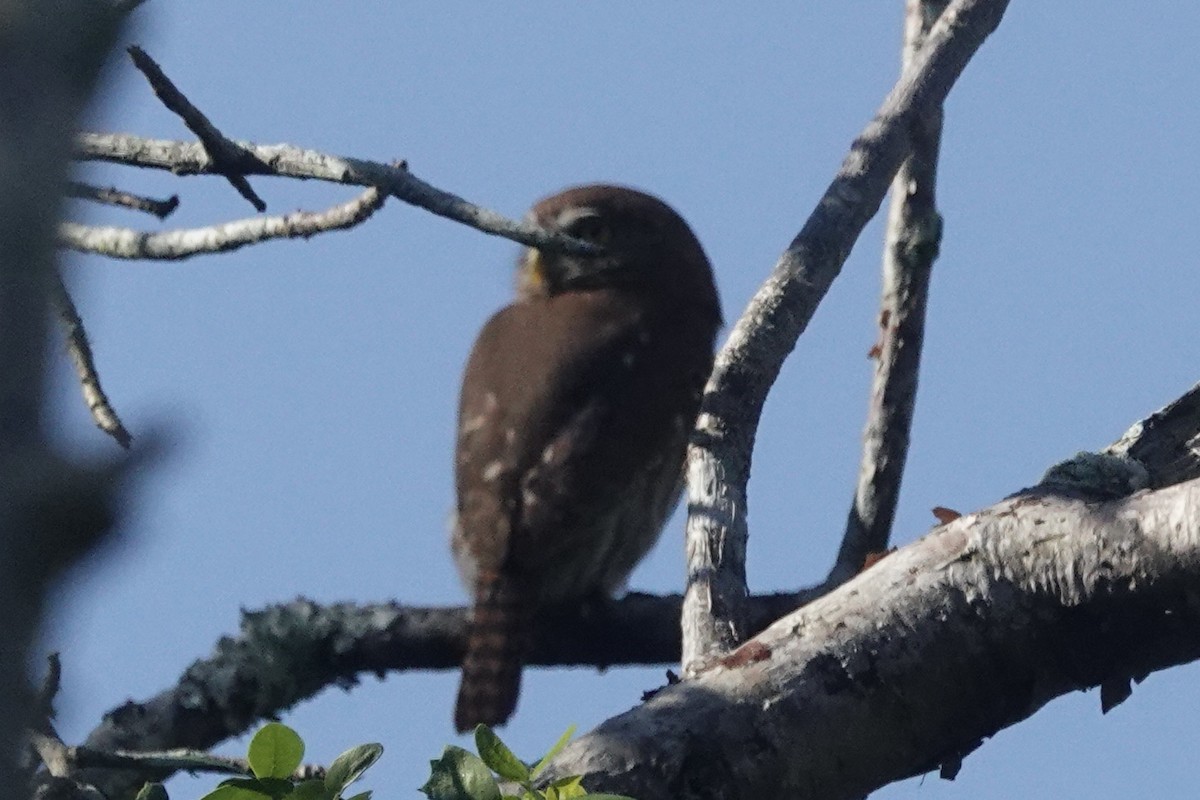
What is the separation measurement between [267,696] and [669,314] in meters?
2.34

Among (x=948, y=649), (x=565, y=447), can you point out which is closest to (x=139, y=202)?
(x=948, y=649)

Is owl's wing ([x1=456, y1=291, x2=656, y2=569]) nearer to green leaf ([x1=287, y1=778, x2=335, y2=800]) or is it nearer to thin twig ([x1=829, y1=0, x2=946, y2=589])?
thin twig ([x1=829, y1=0, x2=946, y2=589])

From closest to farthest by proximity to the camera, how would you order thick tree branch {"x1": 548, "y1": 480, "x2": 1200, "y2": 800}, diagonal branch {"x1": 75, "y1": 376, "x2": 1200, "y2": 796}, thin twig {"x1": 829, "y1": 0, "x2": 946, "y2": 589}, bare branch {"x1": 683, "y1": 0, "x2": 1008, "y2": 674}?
thick tree branch {"x1": 548, "y1": 480, "x2": 1200, "y2": 800}
bare branch {"x1": 683, "y1": 0, "x2": 1008, "y2": 674}
diagonal branch {"x1": 75, "y1": 376, "x2": 1200, "y2": 796}
thin twig {"x1": 829, "y1": 0, "x2": 946, "y2": 589}

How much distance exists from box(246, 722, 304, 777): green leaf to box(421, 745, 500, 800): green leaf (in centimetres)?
19

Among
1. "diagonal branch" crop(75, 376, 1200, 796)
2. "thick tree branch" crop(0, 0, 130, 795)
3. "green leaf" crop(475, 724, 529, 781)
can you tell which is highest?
"diagonal branch" crop(75, 376, 1200, 796)

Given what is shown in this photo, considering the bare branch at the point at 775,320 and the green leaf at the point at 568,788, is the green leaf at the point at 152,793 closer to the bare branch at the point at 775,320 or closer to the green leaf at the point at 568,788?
the green leaf at the point at 568,788

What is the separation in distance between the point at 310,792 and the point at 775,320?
1.96 metres

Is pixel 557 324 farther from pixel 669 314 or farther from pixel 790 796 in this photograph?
pixel 790 796

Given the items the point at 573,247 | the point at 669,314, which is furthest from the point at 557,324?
the point at 573,247

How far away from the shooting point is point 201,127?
2.87 m

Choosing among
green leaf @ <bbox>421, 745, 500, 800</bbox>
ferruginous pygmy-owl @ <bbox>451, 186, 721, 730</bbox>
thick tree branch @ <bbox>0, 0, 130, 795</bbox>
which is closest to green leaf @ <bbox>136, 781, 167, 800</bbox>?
green leaf @ <bbox>421, 745, 500, 800</bbox>

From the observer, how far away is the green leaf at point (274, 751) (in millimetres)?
2227

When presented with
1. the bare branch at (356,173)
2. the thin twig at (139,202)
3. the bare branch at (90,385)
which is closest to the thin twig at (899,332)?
the bare branch at (356,173)

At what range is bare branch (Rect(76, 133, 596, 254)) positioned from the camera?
272 cm
